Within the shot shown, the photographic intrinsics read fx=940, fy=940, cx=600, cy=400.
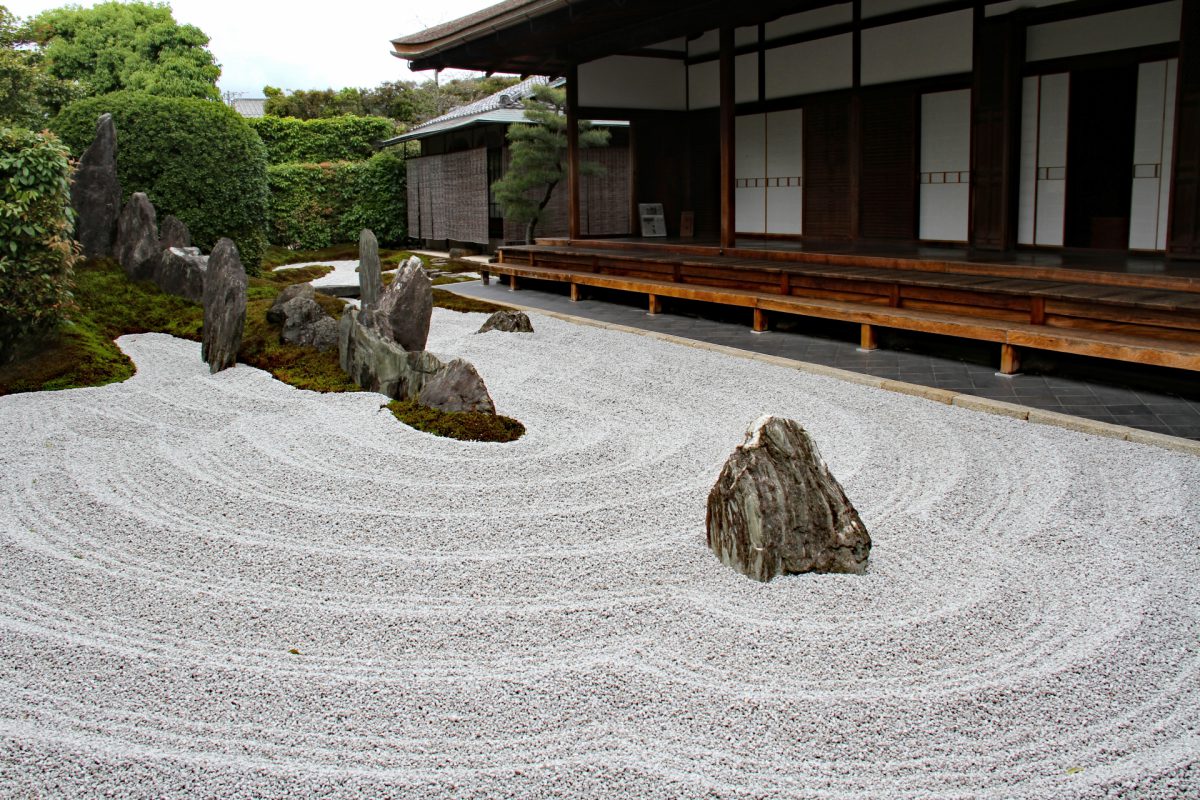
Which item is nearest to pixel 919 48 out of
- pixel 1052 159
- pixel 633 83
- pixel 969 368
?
pixel 1052 159

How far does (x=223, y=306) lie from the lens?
7.21 meters

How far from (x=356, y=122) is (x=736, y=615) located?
73.4 feet

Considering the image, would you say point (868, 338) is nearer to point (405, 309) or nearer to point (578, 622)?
point (405, 309)

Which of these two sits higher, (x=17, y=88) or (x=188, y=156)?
(x=17, y=88)

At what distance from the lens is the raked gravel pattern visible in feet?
7.66

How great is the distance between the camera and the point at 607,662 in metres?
2.85

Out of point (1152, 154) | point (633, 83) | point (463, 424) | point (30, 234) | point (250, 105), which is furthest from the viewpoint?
point (250, 105)

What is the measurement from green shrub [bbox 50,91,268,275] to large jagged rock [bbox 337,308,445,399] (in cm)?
524

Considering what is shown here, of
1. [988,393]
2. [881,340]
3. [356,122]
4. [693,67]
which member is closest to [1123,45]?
[881,340]

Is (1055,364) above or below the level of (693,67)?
below

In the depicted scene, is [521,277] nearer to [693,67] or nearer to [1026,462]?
[693,67]

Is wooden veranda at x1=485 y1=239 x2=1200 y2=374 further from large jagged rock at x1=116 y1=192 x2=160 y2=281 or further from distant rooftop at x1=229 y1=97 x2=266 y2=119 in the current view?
distant rooftop at x1=229 y1=97 x2=266 y2=119

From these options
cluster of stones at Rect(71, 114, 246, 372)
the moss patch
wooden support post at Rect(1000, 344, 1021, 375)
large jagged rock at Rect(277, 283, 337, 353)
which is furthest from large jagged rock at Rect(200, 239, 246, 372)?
wooden support post at Rect(1000, 344, 1021, 375)

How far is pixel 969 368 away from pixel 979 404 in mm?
1005
